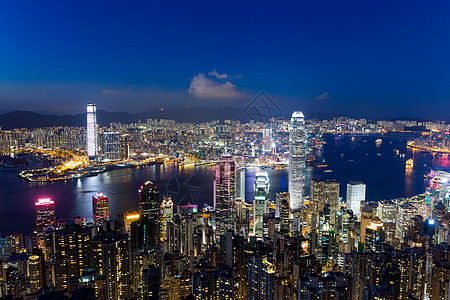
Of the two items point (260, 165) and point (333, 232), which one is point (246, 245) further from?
point (260, 165)

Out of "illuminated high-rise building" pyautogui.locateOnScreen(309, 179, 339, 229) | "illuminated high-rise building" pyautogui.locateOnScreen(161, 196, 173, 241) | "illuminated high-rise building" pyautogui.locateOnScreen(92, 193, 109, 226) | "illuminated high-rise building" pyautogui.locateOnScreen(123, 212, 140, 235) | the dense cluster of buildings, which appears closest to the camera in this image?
the dense cluster of buildings

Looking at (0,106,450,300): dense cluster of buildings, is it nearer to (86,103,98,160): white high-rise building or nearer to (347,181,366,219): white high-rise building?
(347,181,366,219): white high-rise building

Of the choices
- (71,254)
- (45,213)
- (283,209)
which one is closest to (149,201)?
(45,213)

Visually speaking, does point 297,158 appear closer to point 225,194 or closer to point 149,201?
point 225,194

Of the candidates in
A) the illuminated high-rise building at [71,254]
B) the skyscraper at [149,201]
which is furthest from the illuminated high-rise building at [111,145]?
the illuminated high-rise building at [71,254]

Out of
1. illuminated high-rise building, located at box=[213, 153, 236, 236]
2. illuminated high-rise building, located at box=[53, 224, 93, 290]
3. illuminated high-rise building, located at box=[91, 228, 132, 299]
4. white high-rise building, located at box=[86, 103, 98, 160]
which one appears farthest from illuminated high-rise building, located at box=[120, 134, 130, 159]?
illuminated high-rise building, located at box=[91, 228, 132, 299]

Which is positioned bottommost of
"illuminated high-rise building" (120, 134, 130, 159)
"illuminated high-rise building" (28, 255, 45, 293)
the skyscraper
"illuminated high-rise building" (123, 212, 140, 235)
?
"illuminated high-rise building" (28, 255, 45, 293)

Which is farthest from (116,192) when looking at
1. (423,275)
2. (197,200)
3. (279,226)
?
(423,275)
